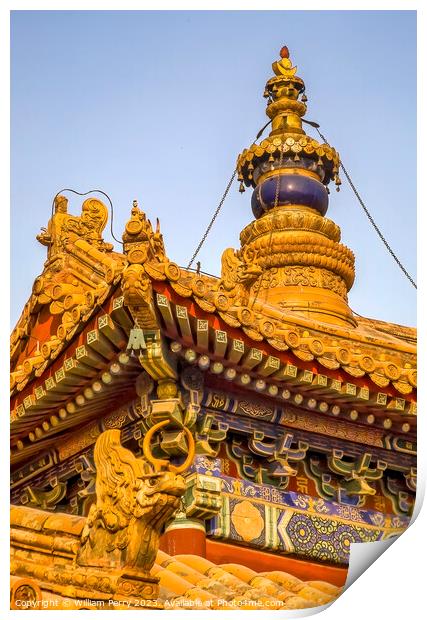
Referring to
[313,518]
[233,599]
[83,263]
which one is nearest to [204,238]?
[83,263]

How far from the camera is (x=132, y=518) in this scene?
8438 millimetres

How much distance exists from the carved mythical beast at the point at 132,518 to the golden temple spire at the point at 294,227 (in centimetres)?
667

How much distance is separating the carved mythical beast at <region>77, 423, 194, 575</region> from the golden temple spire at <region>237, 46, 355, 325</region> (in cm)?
667

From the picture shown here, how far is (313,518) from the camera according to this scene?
38.8 ft

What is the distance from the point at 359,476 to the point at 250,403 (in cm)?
134

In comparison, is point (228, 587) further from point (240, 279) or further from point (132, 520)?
point (240, 279)

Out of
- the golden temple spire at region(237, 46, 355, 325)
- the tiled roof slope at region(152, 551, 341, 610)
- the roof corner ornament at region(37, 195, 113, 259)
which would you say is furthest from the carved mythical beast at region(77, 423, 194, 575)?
the golden temple spire at region(237, 46, 355, 325)

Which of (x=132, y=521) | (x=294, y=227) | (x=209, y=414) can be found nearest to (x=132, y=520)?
(x=132, y=521)

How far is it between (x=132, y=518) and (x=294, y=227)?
7.74 metres

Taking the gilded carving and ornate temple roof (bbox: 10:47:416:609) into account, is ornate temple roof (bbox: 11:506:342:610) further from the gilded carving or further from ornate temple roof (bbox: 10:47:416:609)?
the gilded carving

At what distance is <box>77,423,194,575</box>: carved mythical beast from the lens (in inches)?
330

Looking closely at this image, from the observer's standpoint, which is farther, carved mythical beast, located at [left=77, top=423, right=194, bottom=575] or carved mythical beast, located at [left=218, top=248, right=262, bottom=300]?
carved mythical beast, located at [left=218, top=248, right=262, bottom=300]
